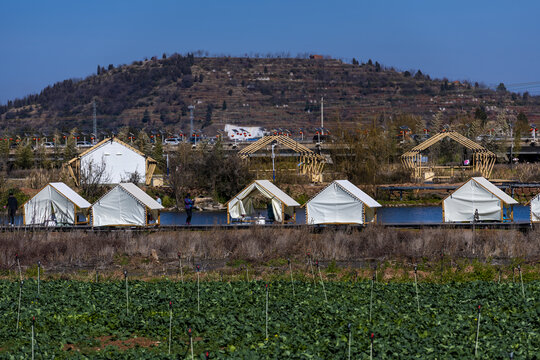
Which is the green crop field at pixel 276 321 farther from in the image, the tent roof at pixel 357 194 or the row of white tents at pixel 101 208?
the row of white tents at pixel 101 208

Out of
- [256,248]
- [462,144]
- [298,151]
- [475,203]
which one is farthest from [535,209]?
[298,151]

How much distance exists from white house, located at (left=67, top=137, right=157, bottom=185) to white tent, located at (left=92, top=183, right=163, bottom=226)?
2262 cm

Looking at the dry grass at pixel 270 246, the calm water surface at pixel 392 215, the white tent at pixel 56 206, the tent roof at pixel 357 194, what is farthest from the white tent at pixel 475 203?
the white tent at pixel 56 206

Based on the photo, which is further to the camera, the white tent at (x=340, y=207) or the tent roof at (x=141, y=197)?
the tent roof at (x=141, y=197)

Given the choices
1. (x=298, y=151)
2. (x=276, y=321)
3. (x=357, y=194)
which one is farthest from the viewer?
(x=298, y=151)

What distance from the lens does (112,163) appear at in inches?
2515

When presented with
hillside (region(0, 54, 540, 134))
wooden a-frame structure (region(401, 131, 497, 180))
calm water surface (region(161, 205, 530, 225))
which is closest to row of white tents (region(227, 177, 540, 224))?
calm water surface (region(161, 205, 530, 225))

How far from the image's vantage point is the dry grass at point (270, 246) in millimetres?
30422

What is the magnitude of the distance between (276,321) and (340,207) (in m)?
19.3

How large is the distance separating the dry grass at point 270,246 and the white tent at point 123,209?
5.08 meters

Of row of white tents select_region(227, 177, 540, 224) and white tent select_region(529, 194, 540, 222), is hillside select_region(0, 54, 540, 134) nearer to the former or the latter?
row of white tents select_region(227, 177, 540, 224)

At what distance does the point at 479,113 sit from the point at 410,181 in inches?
2148

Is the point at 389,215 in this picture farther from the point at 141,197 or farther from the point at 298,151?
the point at 298,151

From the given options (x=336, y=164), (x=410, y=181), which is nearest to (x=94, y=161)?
(x=336, y=164)
